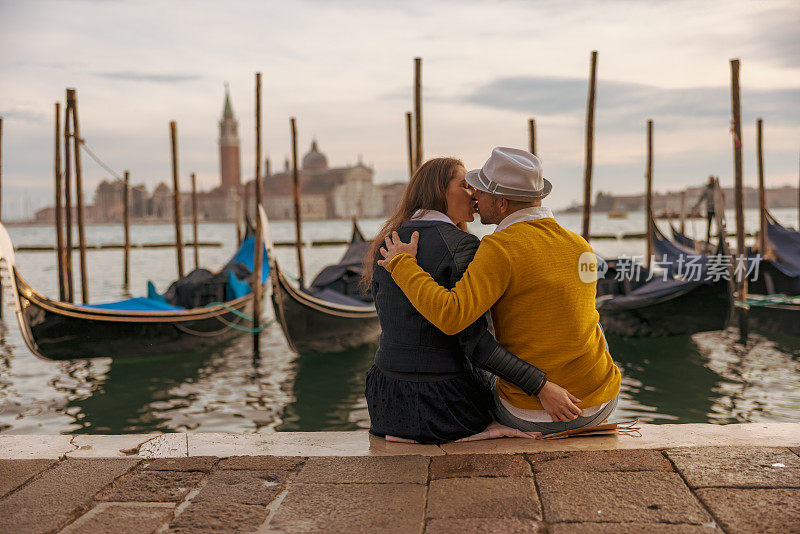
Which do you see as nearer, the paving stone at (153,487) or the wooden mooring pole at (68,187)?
the paving stone at (153,487)

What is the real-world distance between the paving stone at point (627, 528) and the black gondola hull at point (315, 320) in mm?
4404

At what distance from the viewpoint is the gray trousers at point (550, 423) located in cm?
170

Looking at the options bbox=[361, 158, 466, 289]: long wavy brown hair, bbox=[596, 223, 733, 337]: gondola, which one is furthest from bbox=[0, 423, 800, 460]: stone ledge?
bbox=[596, 223, 733, 337]: gondola

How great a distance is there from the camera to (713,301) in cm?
587

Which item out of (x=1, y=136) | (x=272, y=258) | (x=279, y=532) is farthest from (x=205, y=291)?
(x=279, y=532)

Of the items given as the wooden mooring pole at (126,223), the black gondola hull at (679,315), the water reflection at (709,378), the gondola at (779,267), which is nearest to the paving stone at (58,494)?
the water reflection at (709,378)

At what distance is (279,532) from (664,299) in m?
5.32

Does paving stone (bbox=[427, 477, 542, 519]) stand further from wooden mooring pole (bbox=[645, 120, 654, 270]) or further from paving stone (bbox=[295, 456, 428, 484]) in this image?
wooden mooring pole (bbox=[645, 120, 654, 270])

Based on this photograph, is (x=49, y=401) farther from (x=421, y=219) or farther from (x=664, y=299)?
(x=664, y=299)

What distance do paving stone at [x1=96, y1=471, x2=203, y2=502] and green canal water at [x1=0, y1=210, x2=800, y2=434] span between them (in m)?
2.59

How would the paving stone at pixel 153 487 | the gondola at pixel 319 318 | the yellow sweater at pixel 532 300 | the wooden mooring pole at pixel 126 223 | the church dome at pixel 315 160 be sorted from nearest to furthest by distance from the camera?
1. the paving stone at pixel 153 487
2. the yellow sweater at pixel 532 300
3. the gondola at pixel 319 318
4. the wooden mooring pole at pixel 126 223
5. the church dome at pixel 315 160

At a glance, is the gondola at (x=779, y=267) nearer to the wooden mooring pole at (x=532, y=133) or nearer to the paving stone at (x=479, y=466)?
the wooden mooring pole at (x=532, y=133)

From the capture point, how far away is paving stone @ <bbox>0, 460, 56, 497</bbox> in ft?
5.01

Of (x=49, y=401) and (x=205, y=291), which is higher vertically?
(x=205, y=291)
